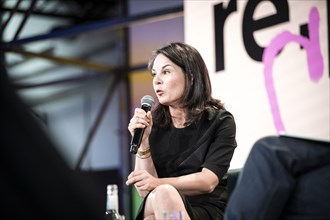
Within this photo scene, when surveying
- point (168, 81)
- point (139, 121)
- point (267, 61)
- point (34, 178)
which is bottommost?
point (34, 178)

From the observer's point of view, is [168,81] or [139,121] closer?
[139,121]

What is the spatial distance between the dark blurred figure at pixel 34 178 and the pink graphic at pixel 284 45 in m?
1.83

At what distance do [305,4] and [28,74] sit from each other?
3.36 meters

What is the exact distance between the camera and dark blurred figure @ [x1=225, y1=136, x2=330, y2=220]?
1074mm

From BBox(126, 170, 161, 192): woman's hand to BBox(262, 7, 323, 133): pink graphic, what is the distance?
1.41m

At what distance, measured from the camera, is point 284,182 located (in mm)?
1073

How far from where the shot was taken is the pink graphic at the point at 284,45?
286cm

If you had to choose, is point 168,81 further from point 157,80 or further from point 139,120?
point 139,120

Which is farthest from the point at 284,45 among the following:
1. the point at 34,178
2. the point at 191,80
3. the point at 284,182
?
the point at 34,178

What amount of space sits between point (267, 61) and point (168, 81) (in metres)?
1.28

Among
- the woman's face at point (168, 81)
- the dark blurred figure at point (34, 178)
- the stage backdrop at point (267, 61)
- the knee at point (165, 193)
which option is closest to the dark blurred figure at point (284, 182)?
the knee at point (165, 193)

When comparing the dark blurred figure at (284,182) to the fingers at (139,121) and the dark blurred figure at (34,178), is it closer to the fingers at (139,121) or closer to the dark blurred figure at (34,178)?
the fingers at (139,121)

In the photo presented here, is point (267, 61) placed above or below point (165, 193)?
above

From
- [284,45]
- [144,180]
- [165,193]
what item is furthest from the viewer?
[284,45]
